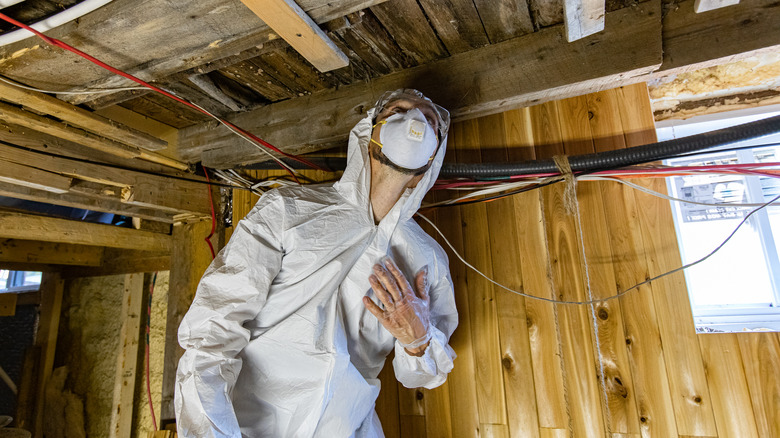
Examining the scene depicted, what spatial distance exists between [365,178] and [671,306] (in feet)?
3.44

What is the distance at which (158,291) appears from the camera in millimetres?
3473

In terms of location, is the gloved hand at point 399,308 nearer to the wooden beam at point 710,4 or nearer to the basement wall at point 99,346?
the wooden beam at point 710,4

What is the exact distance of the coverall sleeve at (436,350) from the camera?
130 centimetres

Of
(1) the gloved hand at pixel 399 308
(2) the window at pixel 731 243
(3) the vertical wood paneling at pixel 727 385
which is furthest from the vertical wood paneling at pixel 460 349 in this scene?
(2) the window at pixel 731 243

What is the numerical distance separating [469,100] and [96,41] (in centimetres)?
113

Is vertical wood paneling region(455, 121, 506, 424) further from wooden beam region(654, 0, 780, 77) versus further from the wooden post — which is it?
the wooden post

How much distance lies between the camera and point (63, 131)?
1387 millimetres

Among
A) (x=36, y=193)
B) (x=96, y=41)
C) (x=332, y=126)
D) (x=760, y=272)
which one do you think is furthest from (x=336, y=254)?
(x=760, y=272)

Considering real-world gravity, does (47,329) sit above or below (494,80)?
below

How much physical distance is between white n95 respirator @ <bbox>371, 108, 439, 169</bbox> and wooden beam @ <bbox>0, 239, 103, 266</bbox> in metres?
3.08

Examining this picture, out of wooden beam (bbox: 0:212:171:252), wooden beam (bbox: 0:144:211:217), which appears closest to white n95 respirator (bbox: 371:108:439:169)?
wooden beam (bbox: 0:144:211:217)

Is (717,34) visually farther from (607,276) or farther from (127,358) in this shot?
(127,358)

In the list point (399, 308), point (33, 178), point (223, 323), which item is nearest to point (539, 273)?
point (399, 308)

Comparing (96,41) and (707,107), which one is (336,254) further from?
(707,107)
